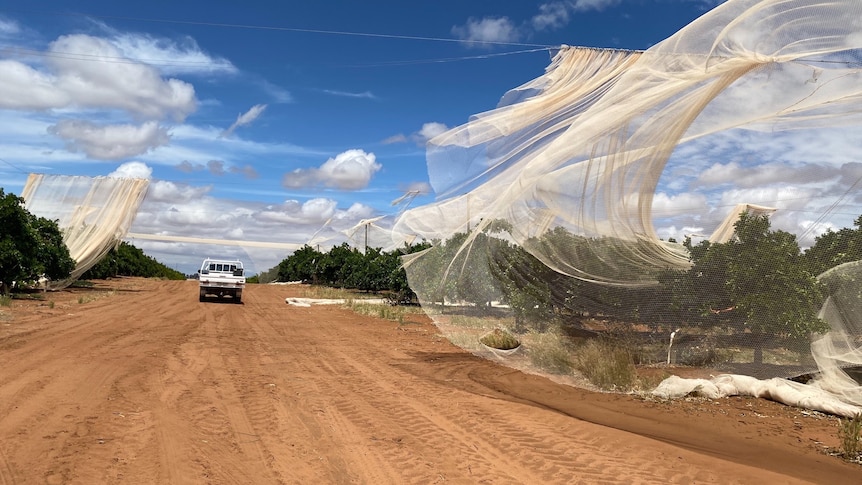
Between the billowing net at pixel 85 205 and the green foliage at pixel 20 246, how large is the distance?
124cm

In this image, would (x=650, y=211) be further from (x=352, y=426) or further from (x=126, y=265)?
(x=126, y=265)

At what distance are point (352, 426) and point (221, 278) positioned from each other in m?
20.7

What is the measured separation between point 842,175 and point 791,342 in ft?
6.90

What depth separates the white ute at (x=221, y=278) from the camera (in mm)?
25406

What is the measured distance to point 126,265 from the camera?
50406mm

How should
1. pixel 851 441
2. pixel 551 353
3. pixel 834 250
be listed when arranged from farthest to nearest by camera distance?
pixel 551 353 < pixel 834 250 < pixel 851 441

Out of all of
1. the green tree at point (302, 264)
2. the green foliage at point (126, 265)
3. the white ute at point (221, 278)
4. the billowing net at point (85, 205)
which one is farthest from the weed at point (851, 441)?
the green tree at point (302, 264)

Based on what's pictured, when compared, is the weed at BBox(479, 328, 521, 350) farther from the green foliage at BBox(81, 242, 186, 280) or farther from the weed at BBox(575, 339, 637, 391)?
the green foliage at BBox(81, 242, 186, 280)

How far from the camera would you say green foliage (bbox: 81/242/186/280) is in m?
38.1

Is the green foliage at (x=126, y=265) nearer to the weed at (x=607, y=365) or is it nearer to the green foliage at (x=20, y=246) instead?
the green foliage at (x=20, y=246)

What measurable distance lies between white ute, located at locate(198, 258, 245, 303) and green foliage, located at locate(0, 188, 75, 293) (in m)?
5.30

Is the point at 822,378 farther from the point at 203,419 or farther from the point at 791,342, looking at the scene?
the point at 203,419

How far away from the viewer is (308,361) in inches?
415

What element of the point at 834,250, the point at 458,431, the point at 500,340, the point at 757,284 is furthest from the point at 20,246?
the point at 834,250
